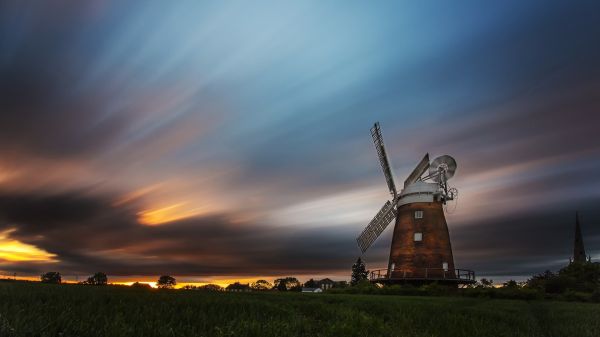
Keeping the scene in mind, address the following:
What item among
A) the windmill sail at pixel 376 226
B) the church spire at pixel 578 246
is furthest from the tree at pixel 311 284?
the church spire at pixel 578 246

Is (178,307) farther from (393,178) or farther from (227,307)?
(393,178)

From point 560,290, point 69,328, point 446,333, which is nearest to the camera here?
point 69,328

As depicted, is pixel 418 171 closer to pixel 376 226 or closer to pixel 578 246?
pixel 376 226

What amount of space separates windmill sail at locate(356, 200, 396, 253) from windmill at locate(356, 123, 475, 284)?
102mm

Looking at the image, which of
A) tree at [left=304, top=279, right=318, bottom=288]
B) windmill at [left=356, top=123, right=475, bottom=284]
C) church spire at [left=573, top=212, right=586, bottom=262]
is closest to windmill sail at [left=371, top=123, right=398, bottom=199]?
windmill at [left=356, top=123, right=475, bottom=284]

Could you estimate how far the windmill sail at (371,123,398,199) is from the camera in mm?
65875

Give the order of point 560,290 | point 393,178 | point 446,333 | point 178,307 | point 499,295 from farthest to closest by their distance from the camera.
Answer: point 393,178, point 560,290, point 499,295, point 446,333, point 178,307

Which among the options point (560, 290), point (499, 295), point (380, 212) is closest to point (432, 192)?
point (380, 212)

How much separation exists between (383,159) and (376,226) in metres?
10.1

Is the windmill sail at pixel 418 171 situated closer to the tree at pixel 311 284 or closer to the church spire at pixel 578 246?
the tree at pixel 311 284

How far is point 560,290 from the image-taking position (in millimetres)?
61531

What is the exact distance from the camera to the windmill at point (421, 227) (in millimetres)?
56781

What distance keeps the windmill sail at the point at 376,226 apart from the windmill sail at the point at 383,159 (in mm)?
2433

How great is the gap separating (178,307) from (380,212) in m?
60.8
